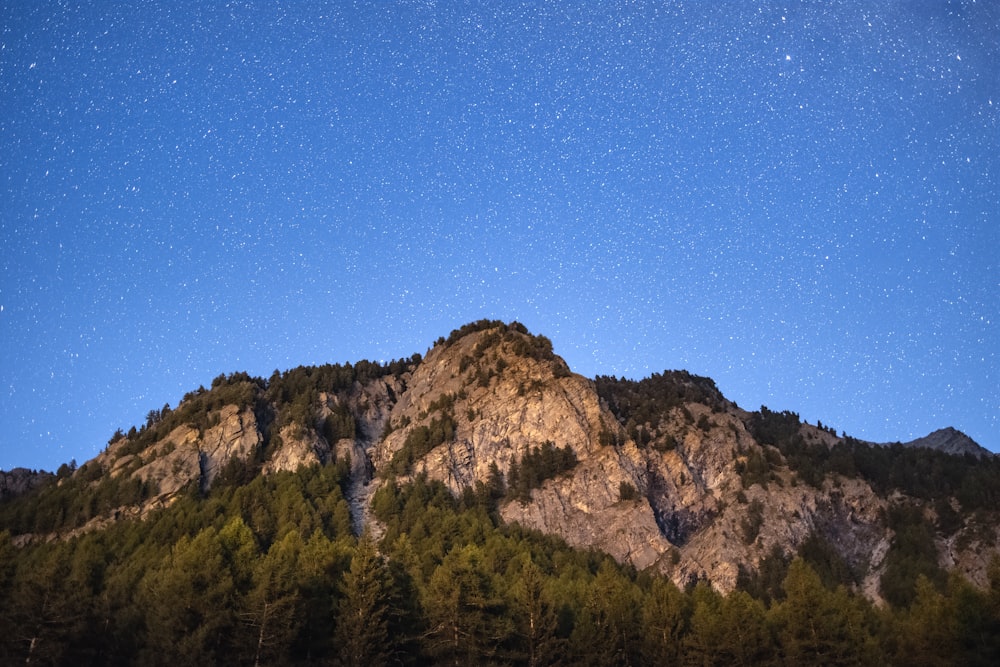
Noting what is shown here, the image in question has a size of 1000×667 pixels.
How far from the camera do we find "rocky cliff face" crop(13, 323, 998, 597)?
414 ft

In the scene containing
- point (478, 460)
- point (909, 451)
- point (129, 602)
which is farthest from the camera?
point (909, 451)

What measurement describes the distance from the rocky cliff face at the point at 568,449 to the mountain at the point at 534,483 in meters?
0.37

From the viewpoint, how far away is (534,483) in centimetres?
13900

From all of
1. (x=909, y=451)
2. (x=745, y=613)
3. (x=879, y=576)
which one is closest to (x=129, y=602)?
(x=745, y=613)

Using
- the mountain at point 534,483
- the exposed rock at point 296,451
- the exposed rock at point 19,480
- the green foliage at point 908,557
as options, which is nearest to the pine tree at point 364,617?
the mountain at point 534,483

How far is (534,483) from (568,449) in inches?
409

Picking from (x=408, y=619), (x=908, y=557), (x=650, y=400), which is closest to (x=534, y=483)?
(x=650, y=400)

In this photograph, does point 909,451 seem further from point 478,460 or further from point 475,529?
point 475,529

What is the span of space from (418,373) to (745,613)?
128480mm

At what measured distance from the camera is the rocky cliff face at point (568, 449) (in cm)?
12619

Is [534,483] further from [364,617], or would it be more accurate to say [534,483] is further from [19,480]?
[19,480]

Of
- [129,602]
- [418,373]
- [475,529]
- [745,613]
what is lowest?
[745,613]

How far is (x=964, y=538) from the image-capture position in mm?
121688

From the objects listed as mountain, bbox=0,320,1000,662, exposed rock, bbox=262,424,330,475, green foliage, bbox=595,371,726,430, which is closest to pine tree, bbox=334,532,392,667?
mountain, bbox=0,320,1000,662
